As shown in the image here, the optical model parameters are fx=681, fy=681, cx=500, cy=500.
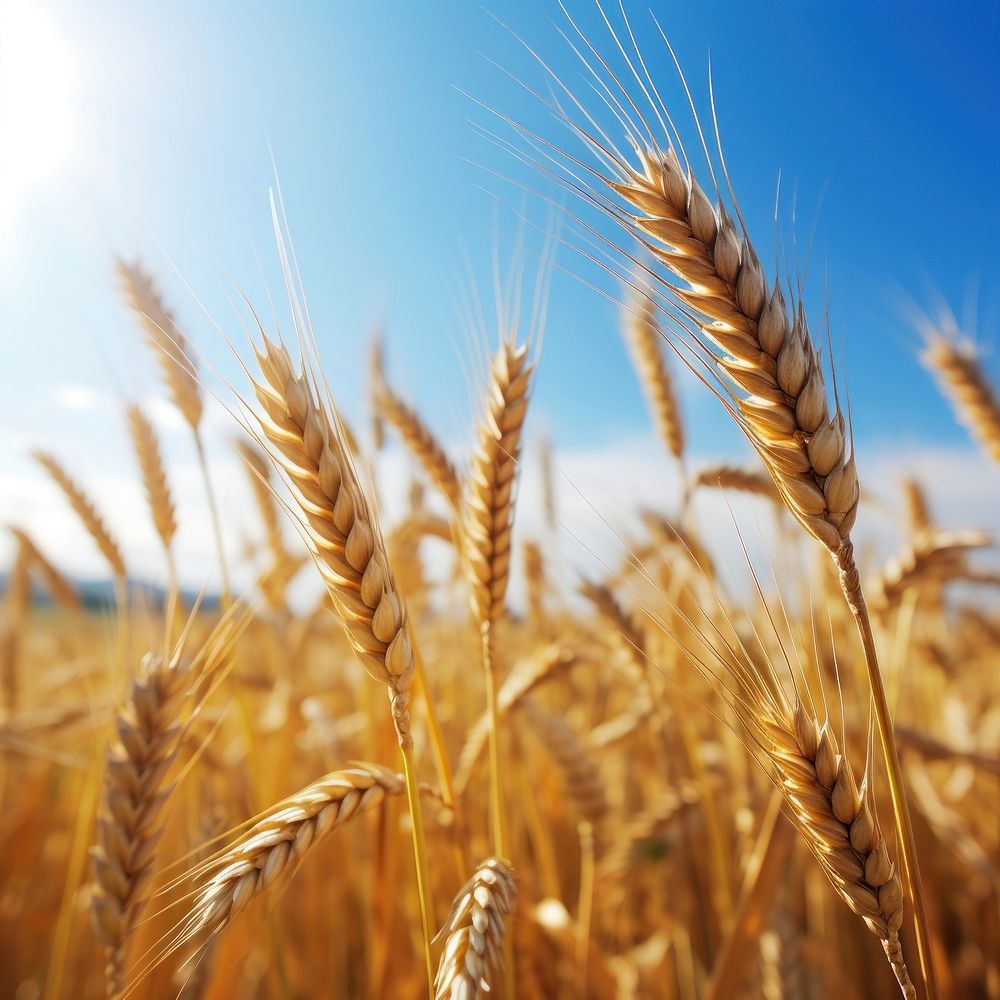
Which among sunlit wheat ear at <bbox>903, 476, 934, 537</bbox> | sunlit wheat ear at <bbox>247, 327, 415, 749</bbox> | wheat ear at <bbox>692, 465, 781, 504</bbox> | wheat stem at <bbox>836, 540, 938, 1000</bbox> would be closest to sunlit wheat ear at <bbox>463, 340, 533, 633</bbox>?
sunlit wheat ear at <bbox>247, 327, 415, 749</bbox>

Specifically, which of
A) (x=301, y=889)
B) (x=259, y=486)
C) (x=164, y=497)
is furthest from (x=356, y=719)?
(x=164, y=497)

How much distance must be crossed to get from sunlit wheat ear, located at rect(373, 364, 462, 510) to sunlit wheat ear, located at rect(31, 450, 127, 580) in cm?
77

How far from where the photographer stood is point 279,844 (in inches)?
30.5

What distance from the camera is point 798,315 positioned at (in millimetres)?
835

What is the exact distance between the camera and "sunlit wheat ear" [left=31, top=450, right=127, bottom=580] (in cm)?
171

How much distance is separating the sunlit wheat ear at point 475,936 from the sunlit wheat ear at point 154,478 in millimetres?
1056

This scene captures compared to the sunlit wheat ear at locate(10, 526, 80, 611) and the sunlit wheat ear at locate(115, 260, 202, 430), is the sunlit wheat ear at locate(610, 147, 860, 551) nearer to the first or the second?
the sunlit wheat ear at locate(115, 260, 202, 430)

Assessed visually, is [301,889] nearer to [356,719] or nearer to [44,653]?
[356,719]

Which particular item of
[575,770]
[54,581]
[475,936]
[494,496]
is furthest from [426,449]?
[54,581]

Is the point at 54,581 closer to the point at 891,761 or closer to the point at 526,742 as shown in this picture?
the point at 526,742

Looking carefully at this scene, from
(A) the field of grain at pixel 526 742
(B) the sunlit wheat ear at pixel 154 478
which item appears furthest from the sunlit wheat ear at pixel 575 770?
(B) the sunlit wheat ear at pixel 154 478

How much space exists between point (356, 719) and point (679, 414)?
1.76 meters

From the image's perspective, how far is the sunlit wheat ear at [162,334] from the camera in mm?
1581

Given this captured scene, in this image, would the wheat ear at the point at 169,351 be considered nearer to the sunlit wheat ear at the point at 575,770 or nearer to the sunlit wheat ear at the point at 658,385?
the sunlit wheat ear at the point at 575,770
